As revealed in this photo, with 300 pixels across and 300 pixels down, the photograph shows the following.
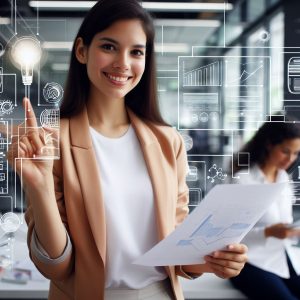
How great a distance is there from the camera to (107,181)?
950mm

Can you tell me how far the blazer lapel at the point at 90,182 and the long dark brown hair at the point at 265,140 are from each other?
3.11 feet

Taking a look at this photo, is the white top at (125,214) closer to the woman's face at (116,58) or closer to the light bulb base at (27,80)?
the woman's face at (116,58)

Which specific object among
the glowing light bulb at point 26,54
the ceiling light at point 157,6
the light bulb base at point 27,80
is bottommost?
the light bulb base at point 27,80

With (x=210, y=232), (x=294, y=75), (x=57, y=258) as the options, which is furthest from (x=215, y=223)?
(x=294, y=75)

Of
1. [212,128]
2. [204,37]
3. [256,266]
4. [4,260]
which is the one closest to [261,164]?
[212,128]

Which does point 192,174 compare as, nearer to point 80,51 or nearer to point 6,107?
point 6,107

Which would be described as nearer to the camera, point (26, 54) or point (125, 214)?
point (125, 214)

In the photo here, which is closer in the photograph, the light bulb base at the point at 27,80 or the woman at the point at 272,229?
the light bulb base at the point at 27,80

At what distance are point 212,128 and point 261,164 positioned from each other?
24 cm

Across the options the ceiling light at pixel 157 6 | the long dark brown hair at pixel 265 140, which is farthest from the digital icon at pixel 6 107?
the long dark brown hair at pixel 265 140

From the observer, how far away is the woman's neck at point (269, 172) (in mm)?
1824

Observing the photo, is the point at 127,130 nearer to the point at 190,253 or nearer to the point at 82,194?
the point at 82,194

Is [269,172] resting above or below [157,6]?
below

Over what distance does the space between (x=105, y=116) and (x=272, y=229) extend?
102 centimetres
